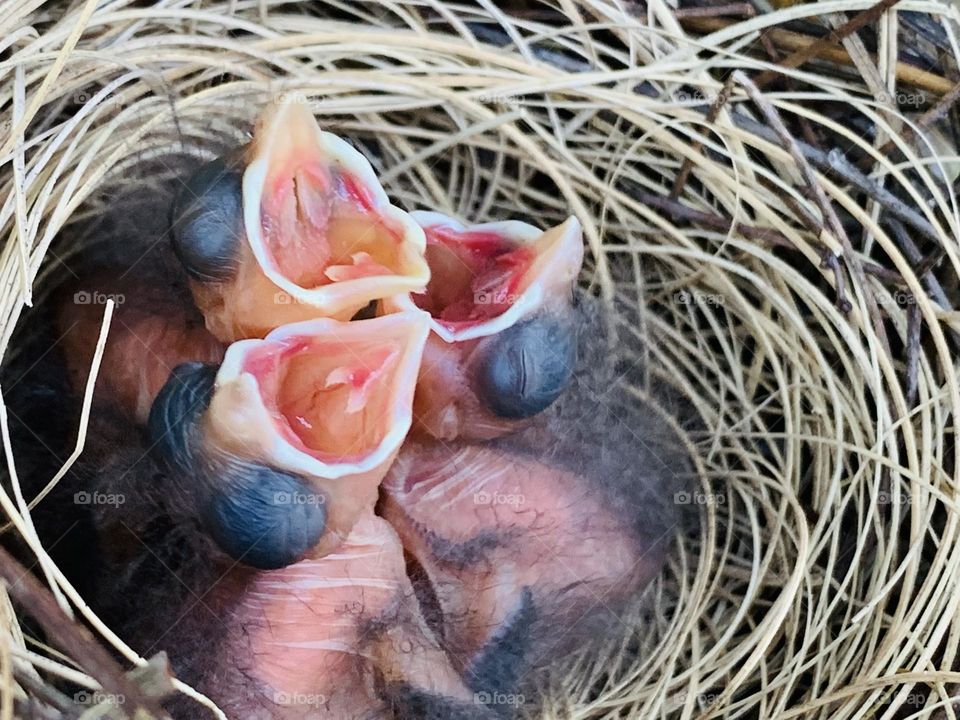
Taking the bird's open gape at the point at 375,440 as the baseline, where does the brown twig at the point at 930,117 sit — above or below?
above

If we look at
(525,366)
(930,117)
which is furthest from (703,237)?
(525,366)

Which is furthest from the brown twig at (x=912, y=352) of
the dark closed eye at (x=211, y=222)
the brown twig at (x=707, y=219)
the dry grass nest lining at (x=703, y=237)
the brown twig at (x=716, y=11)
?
the dark closed eye at (x=211, y=222)

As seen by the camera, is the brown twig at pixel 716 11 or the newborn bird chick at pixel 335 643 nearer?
the newborn bird chick at pixel 335 643

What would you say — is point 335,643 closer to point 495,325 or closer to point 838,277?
point 495,325

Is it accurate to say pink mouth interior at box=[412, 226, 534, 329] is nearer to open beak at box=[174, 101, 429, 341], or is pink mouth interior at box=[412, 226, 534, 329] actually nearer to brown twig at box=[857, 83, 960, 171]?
open beak at box=[174, 101, 429, 341]

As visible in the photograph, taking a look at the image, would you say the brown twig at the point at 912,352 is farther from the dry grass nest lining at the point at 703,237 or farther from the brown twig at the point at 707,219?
the brown twig at the point at 707,219
